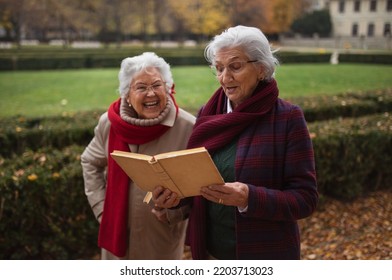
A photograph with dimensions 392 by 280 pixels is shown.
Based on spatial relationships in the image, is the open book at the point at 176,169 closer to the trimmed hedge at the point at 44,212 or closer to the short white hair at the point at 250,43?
the short white hair at the point at 250,43

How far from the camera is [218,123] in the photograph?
167 centimetres

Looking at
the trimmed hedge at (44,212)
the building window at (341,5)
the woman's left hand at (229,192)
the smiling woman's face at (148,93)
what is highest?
the building window at (341,5)

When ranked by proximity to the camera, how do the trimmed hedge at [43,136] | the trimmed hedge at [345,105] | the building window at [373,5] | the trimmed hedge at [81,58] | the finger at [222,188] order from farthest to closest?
the trimmed hedge at [81,58] → the trimmed hedge at [345,105] → the building window at [373,5] → the trimmed hedge at [43,136] → the finger at [222,188]

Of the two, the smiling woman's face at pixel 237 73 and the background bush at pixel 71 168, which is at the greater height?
the smiling woman's face at pixel 237 73

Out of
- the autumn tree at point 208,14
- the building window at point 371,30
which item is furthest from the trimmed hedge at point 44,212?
the autumn tree at point 208,14

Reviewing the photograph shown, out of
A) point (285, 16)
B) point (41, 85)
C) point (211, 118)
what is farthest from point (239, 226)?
point (41, 85)

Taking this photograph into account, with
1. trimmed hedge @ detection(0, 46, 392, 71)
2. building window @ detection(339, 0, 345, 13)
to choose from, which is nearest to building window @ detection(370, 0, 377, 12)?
building window @ detection(339, 0, 345, 13)

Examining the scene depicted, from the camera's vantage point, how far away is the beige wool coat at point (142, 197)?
210 cm

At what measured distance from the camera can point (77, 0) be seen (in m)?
17.4

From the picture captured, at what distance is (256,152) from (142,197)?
0.81m

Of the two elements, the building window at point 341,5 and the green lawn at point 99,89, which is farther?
the green lawn at point 99,89

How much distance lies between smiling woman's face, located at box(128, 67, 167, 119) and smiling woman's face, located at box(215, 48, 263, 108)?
0.47 m

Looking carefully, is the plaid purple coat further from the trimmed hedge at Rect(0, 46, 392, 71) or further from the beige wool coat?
the trimmed hedge at Rect(0, 46, 392, 71)

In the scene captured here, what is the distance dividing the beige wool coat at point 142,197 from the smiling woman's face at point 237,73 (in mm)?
511
